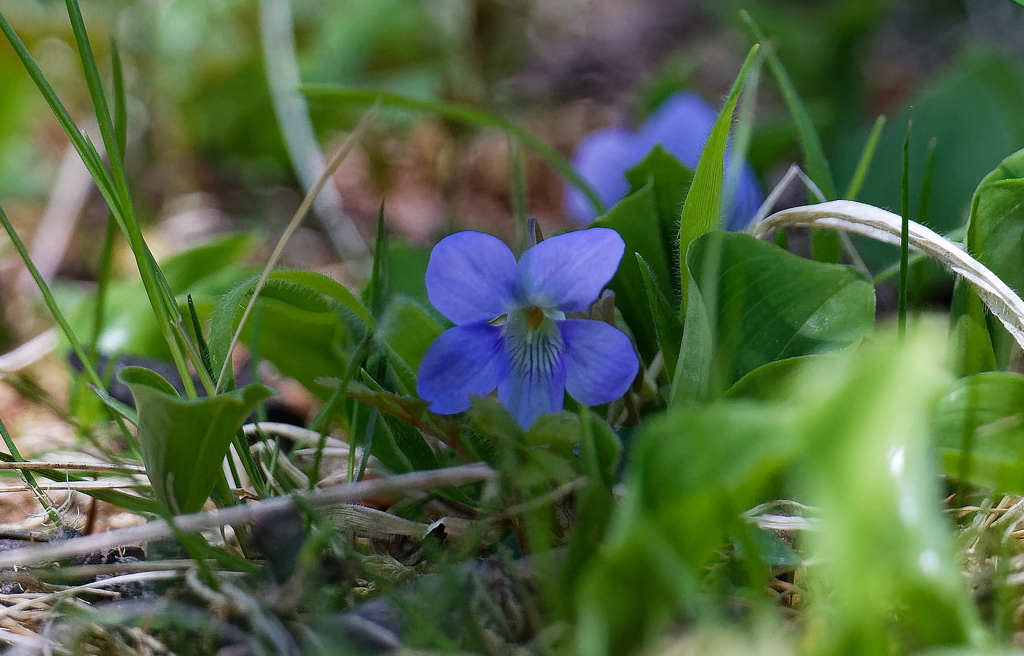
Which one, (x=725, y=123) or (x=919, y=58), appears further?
(x=919, y=58)

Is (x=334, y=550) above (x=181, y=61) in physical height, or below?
below

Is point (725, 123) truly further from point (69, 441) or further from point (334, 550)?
point (69, 441)

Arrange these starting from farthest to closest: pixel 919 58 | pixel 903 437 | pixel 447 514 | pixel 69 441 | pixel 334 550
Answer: pixel 919 58 → pixel 69 441 → pixel 447 514 → pixel 334 550 → pixel 903 437

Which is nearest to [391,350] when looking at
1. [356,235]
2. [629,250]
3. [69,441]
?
[629,250]

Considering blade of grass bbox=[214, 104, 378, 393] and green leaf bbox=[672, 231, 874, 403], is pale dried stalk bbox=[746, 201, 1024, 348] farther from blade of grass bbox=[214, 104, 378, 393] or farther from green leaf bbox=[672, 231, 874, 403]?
blade of grass bbox=[214, 104, 378, 393]

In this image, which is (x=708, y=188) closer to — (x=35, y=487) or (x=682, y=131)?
(x=682, y=131)

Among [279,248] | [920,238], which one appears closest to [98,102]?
[279,248]
